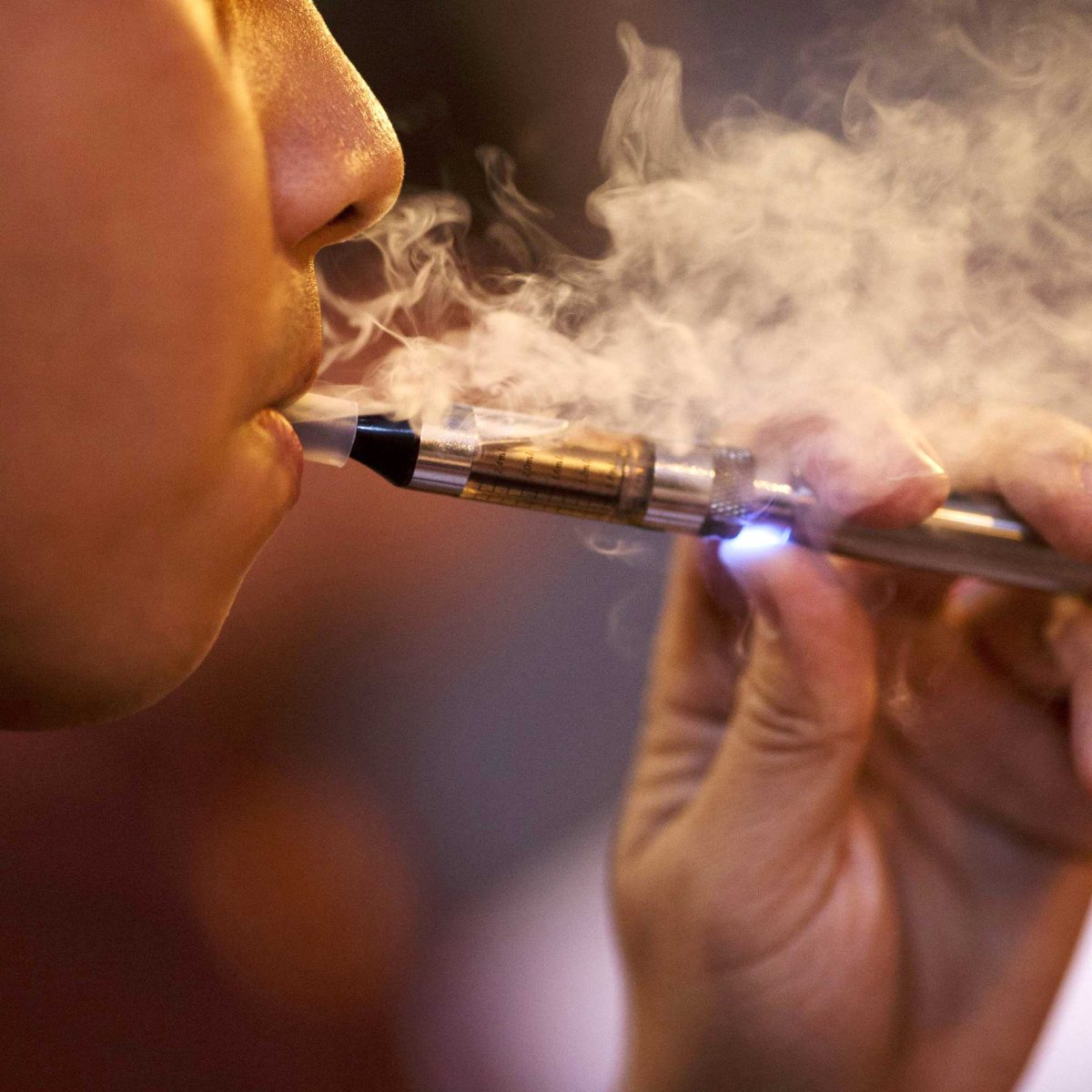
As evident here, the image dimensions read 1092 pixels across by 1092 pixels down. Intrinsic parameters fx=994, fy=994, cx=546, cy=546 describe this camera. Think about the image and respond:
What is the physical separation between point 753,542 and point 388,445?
31 centimetres

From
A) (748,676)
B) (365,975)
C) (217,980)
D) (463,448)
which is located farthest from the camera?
(365,975)

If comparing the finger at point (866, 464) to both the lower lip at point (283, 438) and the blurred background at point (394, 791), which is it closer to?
the lower lip at point (283, 438)

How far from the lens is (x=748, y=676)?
838 mm

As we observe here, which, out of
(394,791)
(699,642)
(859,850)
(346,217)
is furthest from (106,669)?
(394,791)

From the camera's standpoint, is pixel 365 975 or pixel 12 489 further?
pixel 365 975

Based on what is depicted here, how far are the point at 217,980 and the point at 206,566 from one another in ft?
3.76

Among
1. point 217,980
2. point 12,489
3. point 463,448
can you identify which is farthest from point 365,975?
point 12,489

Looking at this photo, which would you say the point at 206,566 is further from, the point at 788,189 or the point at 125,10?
the point at 788,189

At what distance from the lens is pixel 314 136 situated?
44cm

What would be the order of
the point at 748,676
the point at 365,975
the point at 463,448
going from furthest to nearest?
the point at 365,975, the point at 748,676, the point at 463,448

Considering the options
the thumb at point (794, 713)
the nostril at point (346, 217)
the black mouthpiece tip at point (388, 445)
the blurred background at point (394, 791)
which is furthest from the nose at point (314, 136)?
the blurred background at point (394, 791)

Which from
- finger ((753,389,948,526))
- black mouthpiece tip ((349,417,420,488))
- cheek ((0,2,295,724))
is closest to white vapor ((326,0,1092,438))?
finger ((753,389,948,526))

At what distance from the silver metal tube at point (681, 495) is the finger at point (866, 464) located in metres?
0.01

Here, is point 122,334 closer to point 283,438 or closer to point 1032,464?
point 283,438
